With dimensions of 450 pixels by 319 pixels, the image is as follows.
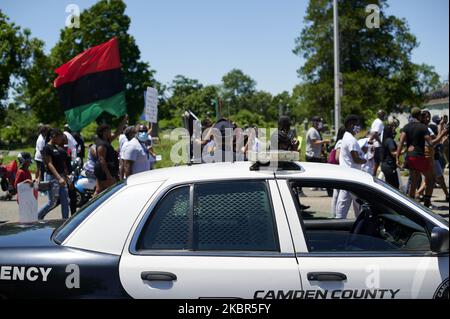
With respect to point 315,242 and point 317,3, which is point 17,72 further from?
point 315,242

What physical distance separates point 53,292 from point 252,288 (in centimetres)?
117

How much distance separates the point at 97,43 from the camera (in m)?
56.9

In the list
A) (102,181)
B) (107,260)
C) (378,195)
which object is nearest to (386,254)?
(378,195)

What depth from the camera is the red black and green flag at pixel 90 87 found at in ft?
35.0

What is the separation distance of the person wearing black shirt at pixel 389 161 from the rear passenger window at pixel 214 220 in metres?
6.75

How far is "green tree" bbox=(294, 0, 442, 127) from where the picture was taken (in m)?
43.1

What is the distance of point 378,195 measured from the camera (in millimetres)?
3428

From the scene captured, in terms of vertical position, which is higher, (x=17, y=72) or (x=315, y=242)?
(x=17, y=72)

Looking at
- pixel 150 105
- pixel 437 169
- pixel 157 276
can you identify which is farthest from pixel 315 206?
pixel 157 276

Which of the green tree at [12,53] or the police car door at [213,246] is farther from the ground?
the green tree at [12,53]

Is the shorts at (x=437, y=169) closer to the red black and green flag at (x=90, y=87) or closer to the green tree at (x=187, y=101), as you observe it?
the red black and green flag at (x=90, y=87)

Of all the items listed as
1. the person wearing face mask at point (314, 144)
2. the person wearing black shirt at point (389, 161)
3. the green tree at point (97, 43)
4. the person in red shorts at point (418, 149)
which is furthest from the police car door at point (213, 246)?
the green tree at point (97, 43)
